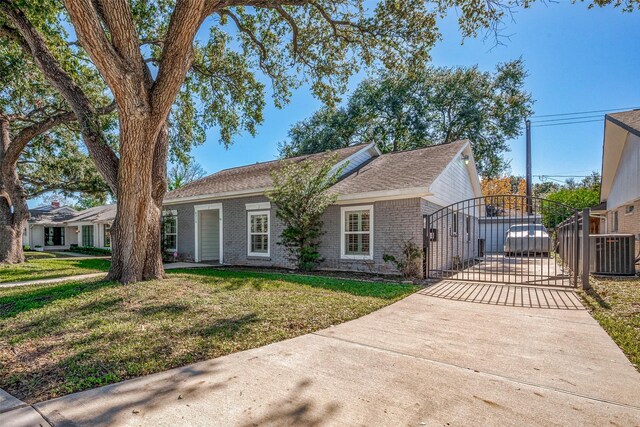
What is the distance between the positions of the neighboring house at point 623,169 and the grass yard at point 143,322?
9.51m

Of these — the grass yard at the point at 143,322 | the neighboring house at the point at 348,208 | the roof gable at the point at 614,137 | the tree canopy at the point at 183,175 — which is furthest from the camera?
the tree canopy at the point at 183,175

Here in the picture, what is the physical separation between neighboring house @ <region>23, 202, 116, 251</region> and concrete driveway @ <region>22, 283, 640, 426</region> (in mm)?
26999

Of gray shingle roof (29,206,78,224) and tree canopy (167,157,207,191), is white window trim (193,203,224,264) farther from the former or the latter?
gray shingle roof (29,206,78,224)

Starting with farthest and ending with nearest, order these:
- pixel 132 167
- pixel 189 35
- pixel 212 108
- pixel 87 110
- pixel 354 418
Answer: pixel 212 108 → pixel 87 110 → pixel 132 167 → pixel 189 35 → pixel 354 418

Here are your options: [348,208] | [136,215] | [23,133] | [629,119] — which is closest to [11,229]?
[23,133]

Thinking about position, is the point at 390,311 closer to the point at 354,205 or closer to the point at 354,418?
the point at 354,418

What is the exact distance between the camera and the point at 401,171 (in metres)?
11.2

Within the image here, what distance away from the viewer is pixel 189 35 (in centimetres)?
686

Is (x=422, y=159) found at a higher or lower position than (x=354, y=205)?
higher

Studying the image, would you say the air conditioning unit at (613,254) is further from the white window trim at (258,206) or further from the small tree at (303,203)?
the white window trim at (258,206)

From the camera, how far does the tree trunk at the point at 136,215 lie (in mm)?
7176

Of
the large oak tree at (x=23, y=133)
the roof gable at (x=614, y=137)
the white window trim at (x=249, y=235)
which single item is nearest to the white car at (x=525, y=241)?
the roof gable at (x=614, y=137)

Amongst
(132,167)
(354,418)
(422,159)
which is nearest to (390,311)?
(354,418)

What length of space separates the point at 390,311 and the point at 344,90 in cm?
822
